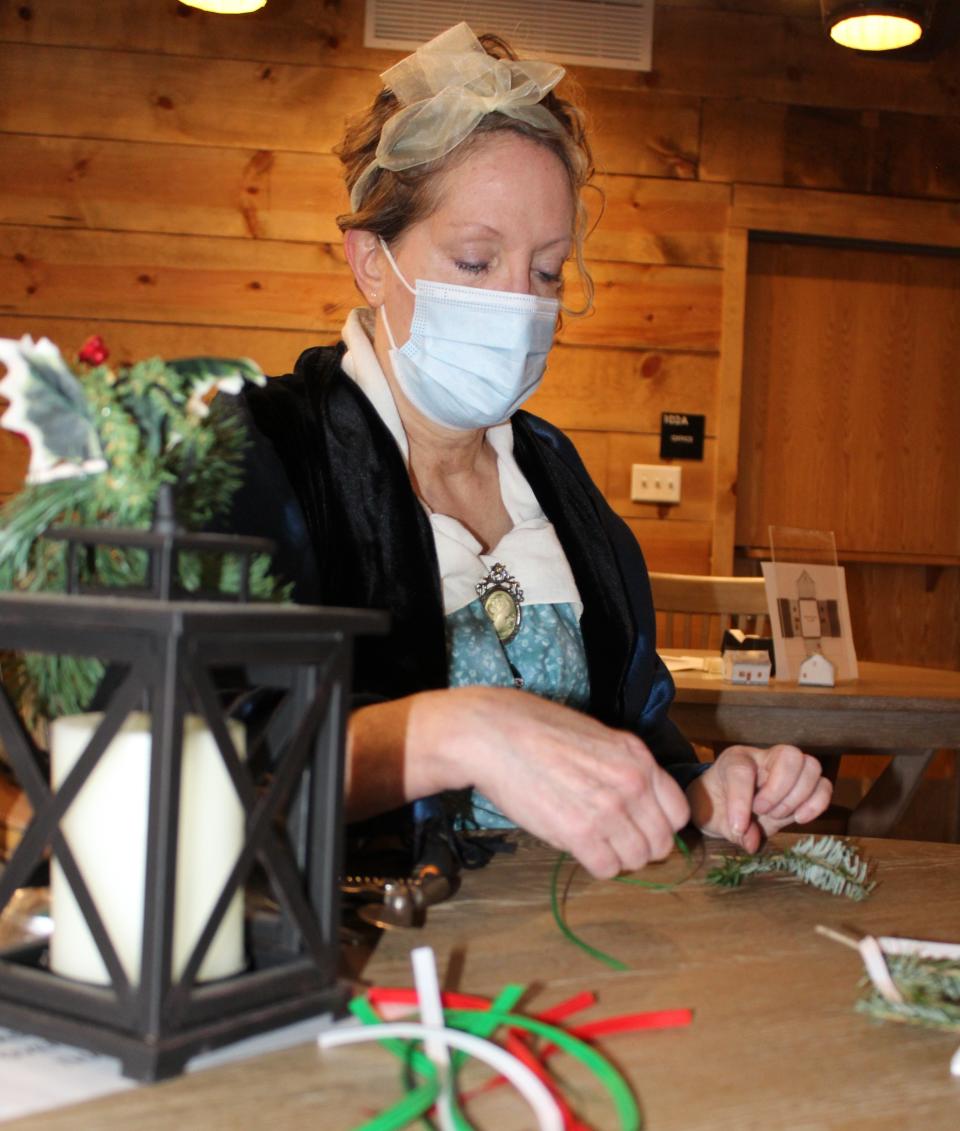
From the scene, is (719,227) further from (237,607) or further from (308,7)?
(237,607)

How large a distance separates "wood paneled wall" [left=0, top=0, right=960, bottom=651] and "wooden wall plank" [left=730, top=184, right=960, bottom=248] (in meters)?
0.02

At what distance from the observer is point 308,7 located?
3.94 meters

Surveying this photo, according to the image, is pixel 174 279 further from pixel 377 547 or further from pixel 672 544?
pixel 377 547

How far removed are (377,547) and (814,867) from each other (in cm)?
59

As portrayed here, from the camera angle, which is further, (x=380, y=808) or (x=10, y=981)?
(x=380, y=808)

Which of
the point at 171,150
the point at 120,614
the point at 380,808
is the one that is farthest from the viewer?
the point at 171,150

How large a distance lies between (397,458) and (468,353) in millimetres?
175

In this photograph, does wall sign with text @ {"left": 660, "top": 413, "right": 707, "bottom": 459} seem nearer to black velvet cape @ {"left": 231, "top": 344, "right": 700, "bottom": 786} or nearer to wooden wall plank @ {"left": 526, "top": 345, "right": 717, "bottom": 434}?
wooden wall plank @ {"left": 526, "top": 345, "right": 717, "bottom": 434}

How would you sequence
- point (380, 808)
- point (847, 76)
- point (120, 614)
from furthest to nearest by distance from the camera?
point (847, 76)
point (380, 808)
point (120, 614)

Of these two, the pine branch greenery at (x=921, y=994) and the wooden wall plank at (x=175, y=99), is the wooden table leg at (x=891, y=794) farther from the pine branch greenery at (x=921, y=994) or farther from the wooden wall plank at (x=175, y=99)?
the wooden wall plank at (x=175, y=99)

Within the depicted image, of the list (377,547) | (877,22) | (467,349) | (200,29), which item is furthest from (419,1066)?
(200,29)

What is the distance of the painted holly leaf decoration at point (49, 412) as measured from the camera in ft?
1.92

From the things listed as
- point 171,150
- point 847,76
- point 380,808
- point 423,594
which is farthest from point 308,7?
point 380,808

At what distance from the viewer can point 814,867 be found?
0.94m
